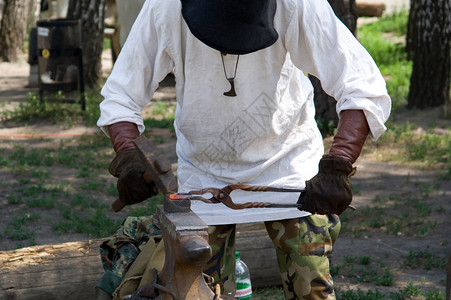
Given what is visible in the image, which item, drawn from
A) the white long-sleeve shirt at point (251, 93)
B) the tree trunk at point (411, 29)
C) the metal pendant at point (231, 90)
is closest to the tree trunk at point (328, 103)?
the tree trunk at point (411, 29)

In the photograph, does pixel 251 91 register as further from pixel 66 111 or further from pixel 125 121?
pixel 66 111

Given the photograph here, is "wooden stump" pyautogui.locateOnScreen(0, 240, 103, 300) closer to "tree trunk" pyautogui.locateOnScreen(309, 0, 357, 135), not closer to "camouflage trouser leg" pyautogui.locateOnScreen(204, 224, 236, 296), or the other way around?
"camouflage trouser leg" pyautogui.locateOnScreen(204, 224, 236, 296)

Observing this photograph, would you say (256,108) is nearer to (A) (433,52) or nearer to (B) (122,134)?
(B) (122,134)

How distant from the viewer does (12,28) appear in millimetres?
12625

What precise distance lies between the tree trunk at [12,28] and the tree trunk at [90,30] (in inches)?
108

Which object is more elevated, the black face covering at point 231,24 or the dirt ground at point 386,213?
the black face covering at point 231,24

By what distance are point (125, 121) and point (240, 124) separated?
481 millimetres

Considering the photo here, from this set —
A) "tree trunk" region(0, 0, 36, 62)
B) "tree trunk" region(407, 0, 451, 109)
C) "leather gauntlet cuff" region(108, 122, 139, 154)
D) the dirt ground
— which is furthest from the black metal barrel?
"leather gauntlet cuff" region(108, 122, 139, 154)

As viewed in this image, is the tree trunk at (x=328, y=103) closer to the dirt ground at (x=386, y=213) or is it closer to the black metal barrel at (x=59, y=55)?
the dirt ground at (x=386, y=213)

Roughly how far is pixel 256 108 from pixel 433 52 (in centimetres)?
659

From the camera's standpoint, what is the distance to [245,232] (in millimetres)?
4520

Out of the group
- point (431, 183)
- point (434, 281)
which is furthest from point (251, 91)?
point (431, 183)

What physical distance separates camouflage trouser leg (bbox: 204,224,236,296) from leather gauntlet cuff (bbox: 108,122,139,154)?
55cm

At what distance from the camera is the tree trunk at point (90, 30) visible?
9969 mm
